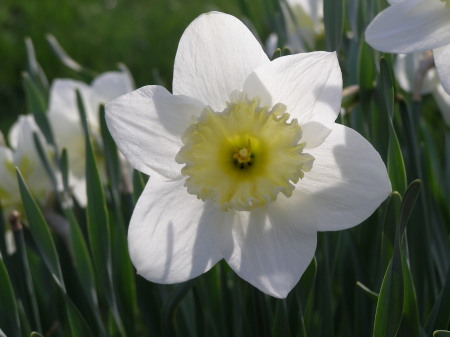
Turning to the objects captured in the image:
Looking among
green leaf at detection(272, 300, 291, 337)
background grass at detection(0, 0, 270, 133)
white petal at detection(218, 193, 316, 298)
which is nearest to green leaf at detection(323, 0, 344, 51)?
white petal at detection(218, 193, 316, 298)

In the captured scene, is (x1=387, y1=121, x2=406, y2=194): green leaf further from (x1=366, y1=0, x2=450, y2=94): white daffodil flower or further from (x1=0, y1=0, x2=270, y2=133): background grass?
(x1=0, y1=0, x2=270, y2=133): background grass

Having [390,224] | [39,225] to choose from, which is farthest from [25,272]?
[390,224]

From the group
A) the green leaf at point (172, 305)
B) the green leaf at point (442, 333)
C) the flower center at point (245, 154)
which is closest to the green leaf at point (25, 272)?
the green leaf at point (172, 305)

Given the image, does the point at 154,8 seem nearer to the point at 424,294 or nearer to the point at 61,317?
the point at 61,317

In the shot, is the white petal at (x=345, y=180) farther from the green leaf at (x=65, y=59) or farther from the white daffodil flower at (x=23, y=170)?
the green leaf at (x=65, y=59)

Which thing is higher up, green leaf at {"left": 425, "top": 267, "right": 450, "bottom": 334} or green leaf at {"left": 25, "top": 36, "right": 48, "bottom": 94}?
green leaf at {"left": 25, "top": 36, "right": 48, "bottom": 94}

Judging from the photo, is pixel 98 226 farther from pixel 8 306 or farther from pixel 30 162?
pixel 30 162
